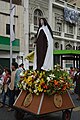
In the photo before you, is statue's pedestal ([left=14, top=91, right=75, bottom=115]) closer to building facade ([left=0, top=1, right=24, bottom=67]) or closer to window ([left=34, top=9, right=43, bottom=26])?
building facade ([left=0, top=1, right=24, bottom=67])

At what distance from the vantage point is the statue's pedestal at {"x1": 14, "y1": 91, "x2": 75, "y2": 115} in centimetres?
657

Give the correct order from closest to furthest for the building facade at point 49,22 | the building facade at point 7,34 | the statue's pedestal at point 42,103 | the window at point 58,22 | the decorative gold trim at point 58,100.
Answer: the statue's pedestal at point 42,103, the decorative gold trim at point 58,100, the building facade at point 7,34, the building facade at point 49,22, the window at point 58,22

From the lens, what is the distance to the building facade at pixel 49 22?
2344 cm

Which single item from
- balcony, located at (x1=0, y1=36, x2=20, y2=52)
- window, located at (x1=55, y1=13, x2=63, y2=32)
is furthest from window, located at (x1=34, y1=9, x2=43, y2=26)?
balcony, located at (x1=0, y1=36, x2=20, y2=52)

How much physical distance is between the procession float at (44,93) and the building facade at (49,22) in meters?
10.8

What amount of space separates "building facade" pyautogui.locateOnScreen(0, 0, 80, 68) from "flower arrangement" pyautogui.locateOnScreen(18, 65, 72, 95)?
1079 centimetres

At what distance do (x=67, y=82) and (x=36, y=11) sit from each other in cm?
2058

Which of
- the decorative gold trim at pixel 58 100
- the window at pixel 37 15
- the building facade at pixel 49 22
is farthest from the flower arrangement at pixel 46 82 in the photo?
the window at pixel 37 15

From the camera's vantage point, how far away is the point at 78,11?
32906 millimetres

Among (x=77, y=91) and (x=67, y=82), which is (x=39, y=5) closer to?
(x=77, y=91)

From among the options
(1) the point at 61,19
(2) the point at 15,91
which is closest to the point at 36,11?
(1) the point at 61,19

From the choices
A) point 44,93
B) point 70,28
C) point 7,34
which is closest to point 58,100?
point 44,93

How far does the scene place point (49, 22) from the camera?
2783 cm

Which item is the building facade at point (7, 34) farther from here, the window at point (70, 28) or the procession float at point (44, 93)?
the procession float at point (44, 93)
